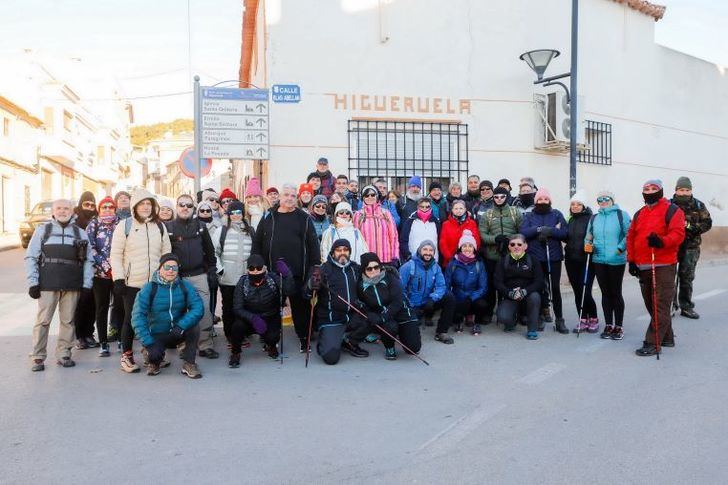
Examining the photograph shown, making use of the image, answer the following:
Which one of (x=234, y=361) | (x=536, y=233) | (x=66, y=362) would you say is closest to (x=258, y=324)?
(x=234, y=361)

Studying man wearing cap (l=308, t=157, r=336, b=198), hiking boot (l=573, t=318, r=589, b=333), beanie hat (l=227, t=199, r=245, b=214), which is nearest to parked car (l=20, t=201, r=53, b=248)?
man wearing cap (l=308, t=157, r=336, b=198)

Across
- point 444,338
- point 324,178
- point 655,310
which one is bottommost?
point 444,338

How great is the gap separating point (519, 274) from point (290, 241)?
293 centimetres

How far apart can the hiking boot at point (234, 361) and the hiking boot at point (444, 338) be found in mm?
2408

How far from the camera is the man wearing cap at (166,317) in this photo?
19.1 feet

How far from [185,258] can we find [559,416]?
4046 mm

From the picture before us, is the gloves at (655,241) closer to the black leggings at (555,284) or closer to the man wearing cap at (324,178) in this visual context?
the black leggings at (555,284)

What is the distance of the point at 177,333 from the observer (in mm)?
5879

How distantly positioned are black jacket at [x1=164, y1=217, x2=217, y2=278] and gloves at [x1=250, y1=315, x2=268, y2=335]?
85 centimetres

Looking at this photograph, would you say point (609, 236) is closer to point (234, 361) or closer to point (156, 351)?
point (234, 361)

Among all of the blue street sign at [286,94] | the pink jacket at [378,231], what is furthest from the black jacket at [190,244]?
the blue street sign at [286,94]

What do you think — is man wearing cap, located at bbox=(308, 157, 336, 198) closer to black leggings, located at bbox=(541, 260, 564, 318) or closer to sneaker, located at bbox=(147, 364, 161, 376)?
black leggings, located at bbox=(541, 260, 564, 318)

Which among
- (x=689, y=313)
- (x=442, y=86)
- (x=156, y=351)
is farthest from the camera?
(x=442, y=86)

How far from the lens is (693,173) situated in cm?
1565
